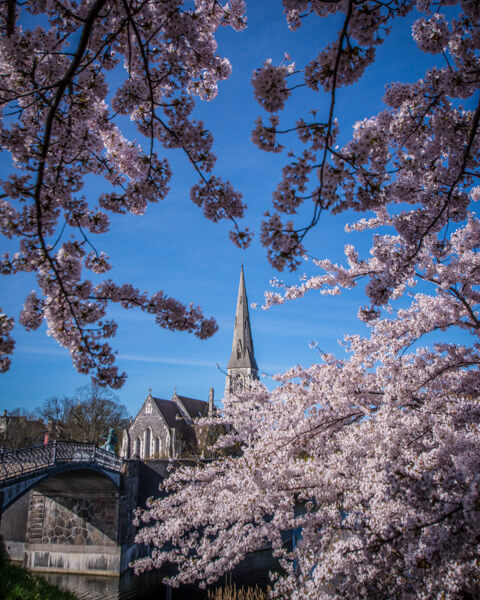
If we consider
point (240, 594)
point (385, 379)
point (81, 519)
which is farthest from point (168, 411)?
point (385, 379)

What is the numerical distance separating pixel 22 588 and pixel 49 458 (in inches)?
252

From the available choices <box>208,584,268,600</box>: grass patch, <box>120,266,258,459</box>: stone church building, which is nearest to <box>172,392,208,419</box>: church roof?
<box>120,266,258,459</box>: stone church building

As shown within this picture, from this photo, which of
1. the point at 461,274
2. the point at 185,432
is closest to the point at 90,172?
the point at 461,274

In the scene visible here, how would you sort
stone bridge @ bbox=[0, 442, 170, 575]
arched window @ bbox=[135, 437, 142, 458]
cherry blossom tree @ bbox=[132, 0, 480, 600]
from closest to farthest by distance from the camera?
cherry blossom tree @ bbox=[132, 0, 480, 600]
stone bridge @ bbox=[0, 442, 170, 575]
arched window @ bbox=[135, 437, 142, 458]

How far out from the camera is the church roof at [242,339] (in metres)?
54.9

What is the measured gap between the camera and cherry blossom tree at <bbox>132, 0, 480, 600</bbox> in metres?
2.48

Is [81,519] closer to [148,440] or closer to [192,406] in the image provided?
[148,440]

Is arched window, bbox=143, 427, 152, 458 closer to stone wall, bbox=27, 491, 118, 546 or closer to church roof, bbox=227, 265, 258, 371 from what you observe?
church roof, bbox=227, 265, 258, 371

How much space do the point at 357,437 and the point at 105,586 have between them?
57.7 ft

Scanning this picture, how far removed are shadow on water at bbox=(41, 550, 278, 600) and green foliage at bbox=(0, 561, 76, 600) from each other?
14.2 ft

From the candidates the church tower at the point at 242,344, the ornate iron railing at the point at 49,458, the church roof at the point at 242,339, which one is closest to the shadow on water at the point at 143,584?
the ornate iron railing at the point at 49,458

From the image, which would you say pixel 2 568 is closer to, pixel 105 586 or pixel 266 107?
pixel 105 586

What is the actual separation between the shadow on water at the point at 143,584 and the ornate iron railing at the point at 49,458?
4.67m

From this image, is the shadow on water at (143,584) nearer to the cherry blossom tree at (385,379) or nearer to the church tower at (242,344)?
the cherry blossom tree at (385,379)
